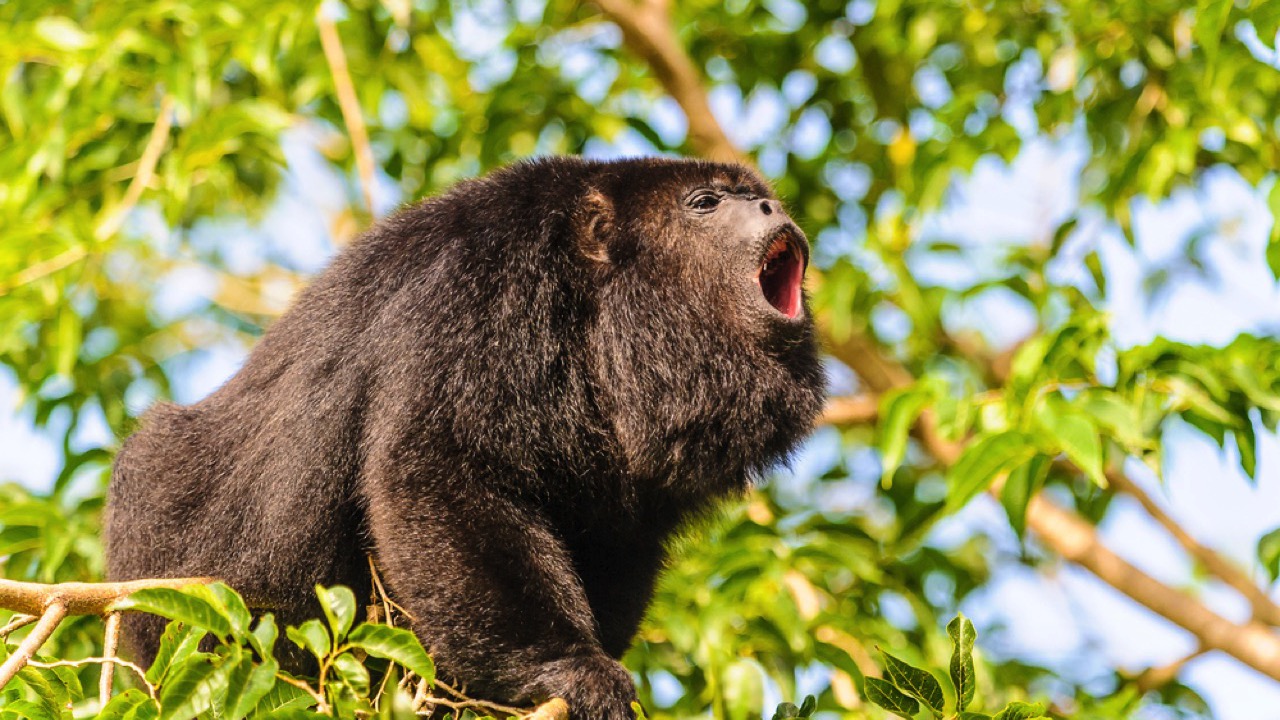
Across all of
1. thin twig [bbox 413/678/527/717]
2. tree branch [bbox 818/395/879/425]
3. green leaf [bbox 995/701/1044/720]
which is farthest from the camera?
tree branch [bbox 818/395/879/425]

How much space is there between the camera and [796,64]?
192 inches

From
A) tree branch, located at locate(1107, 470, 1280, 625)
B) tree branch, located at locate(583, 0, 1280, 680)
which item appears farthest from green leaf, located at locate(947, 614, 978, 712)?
tree branch, located at locate(1107, 470, 1280, 625)

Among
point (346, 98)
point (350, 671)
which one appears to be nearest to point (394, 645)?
point (350, 671)

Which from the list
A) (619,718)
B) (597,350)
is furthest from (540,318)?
(619,718)

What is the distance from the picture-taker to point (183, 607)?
1.67 meters

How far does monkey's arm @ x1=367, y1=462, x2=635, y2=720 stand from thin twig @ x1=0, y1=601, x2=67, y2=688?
0.64 metres

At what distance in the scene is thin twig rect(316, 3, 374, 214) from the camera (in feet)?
13.4

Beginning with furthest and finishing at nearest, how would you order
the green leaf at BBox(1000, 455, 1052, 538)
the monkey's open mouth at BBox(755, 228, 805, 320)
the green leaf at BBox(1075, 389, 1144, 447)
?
the monkey's open mouth at BBox(755, 228, 805, 320)
the green leaf at BBox(1000, 455, 1052, 538)
the green leaf at BBox(1075, 389, 1144, 447)

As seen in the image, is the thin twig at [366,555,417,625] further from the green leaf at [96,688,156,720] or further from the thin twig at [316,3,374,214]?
the thin twig at [316,3,374,214]

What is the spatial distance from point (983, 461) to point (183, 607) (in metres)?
1.70

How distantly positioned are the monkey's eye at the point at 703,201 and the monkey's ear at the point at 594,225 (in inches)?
8.0

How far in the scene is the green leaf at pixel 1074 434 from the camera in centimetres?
251

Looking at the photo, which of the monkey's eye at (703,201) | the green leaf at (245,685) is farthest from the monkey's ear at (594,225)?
the green leaf at (245,685)

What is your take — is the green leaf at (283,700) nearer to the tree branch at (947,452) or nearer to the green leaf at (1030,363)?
the green leaf at (1030,363)
